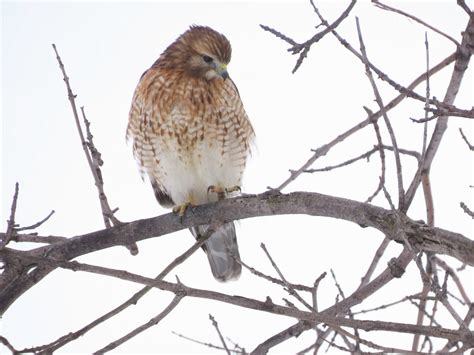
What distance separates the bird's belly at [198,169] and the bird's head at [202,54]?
0.57 metres

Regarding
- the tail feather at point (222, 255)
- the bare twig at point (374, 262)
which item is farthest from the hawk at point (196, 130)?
the bare twig at point (374, 262)

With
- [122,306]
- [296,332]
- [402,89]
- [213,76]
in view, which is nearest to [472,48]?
[402,89]

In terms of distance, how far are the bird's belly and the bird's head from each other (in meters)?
0.57

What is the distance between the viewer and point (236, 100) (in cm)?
534

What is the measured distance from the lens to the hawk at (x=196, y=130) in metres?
5.21

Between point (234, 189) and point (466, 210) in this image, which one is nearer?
point (466, 210)

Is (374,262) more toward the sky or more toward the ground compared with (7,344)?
more toward the sky

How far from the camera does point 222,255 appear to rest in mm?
5711

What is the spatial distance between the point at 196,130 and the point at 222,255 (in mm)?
1109

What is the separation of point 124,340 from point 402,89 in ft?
5.27

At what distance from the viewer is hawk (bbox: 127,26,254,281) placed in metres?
5.21

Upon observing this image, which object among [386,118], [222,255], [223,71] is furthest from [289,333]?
[223,71]

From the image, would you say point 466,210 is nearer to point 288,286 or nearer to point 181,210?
point 288,286

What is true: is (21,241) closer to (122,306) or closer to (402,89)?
(122,306)
